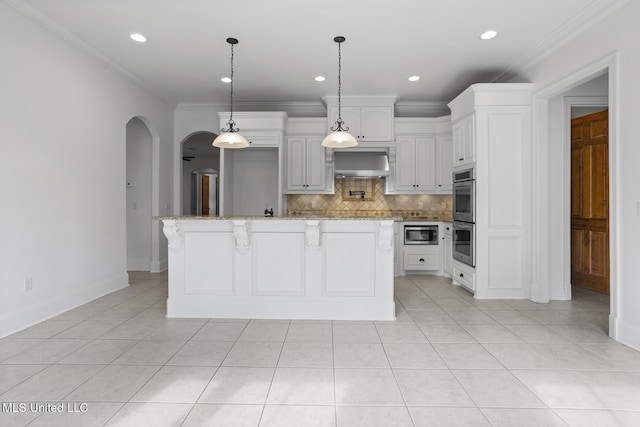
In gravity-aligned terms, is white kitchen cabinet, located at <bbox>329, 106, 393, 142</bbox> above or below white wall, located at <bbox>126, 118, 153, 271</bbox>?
above

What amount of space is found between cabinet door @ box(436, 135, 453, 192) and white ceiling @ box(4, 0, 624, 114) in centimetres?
97

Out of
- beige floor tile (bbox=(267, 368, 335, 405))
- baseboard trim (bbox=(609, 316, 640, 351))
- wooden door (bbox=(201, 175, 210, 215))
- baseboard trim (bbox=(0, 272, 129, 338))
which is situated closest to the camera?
beige floor tile (bbox=(267, 368, 335, 405))

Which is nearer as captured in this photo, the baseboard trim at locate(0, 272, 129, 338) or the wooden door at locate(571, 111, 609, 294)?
the baseboard trim at locate(0, 272, 129, 338)

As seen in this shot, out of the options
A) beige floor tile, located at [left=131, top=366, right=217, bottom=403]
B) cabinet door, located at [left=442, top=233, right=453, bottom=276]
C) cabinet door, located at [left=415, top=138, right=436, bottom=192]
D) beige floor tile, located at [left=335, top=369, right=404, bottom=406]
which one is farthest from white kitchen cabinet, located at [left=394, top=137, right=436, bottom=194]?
beige floor tile, located at [left=131, top=366, right=217, bottom=403]

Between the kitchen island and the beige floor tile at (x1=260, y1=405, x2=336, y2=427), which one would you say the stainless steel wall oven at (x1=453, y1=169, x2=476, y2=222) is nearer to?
the kitchen island

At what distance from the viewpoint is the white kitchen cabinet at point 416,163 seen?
18.3 ft

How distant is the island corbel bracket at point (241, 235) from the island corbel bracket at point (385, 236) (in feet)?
4.11

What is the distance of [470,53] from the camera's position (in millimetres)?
3861

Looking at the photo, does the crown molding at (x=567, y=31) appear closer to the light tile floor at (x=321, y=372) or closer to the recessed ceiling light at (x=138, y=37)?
the light tile floor at (x=321, y=372)

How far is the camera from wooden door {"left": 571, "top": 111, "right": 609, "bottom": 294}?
4207 millimetres

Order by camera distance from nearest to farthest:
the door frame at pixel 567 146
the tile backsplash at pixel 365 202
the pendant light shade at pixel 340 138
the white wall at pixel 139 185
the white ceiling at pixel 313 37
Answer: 1. the white ceiling at pixel 313 37
2. the pendant light shade at pixel 340 138
3. the door frame at pixel 567 146
4. the white wall at pixel 139 185
5. the tile backsplash at pixel 365 202

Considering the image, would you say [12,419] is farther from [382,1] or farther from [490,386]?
[382,1]

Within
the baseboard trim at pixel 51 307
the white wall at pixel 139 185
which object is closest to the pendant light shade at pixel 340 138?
the baseboard trim at pixel 51 307

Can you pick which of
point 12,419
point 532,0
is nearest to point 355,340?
point 12,419
